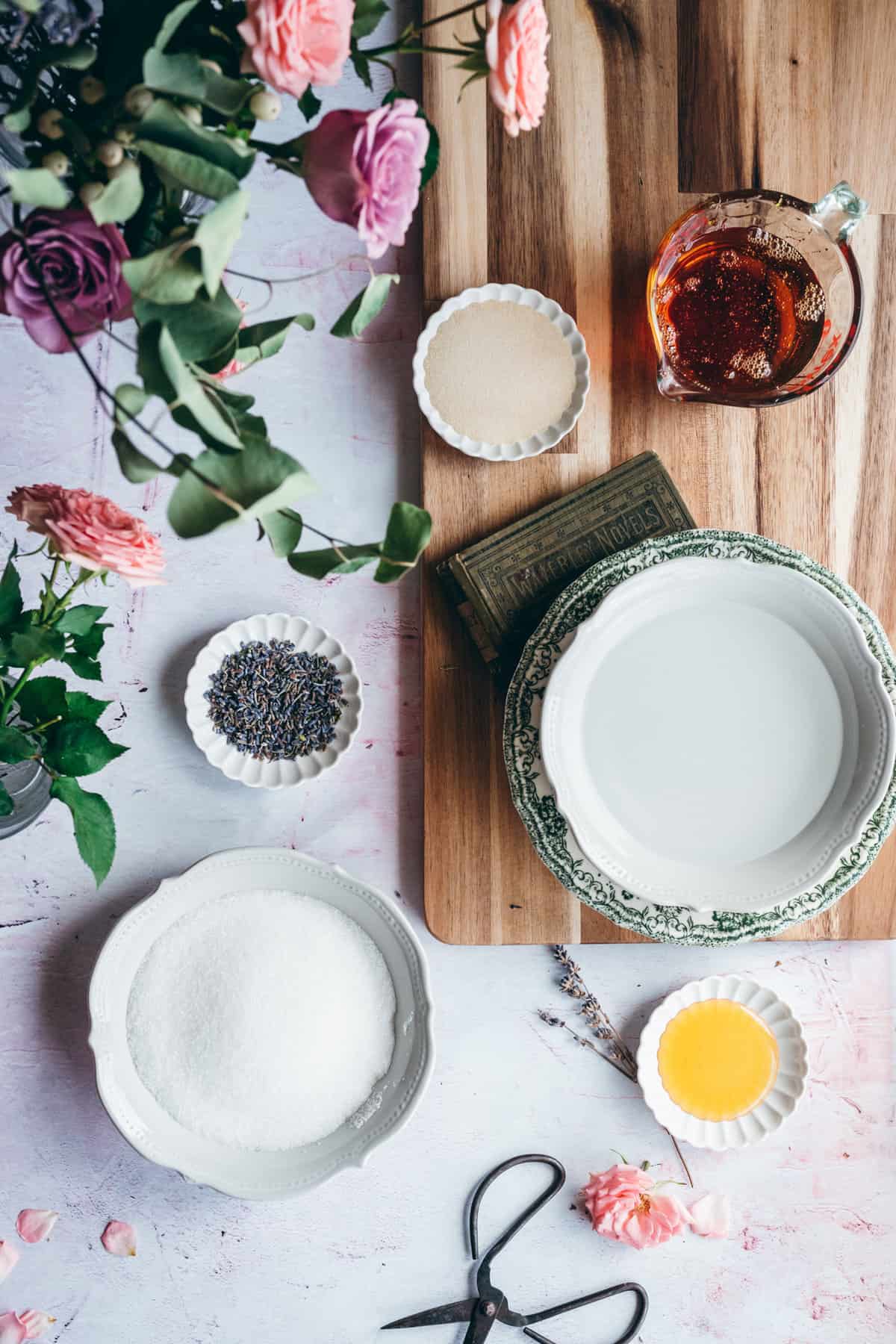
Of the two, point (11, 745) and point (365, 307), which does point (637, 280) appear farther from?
point (11, 745)

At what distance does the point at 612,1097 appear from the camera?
2.98 feet

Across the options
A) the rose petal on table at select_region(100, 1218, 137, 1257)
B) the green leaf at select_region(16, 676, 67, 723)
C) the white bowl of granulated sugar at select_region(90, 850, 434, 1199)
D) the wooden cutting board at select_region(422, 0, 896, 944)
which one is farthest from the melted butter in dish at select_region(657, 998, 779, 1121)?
the green leaf at select_region(16, 676, 67, 723)

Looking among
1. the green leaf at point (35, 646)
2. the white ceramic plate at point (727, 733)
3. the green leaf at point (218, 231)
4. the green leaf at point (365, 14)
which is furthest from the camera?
the white ceramic plate at point (727, 733)

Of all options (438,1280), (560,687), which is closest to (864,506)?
(560,687)

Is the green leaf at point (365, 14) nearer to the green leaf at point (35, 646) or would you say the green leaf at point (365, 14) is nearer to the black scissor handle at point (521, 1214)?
the green leaf at point (35, 646)

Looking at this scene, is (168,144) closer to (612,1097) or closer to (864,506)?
(864,506)

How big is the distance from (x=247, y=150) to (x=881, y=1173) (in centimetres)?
96

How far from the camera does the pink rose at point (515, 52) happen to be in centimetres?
46

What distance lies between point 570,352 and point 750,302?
0.49 feet

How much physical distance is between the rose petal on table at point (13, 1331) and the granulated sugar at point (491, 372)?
84 cm

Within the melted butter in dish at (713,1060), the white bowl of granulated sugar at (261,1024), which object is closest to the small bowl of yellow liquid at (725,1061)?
the melted butter in dish at (713,1060)

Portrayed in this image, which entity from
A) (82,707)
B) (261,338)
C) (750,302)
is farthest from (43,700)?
(750,302)

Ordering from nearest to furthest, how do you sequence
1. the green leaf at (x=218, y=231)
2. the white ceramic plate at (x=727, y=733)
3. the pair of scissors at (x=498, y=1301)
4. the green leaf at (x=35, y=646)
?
the green leaf at (x=218, y=231)
the green leaf at (x=35, y=646)
the white ceramic plate at (x=727, y=733)
the pair of scissors at (x=498, y=1301)

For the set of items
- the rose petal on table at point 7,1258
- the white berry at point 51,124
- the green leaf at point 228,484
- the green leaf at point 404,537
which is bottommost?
the rose petal on table at point 7,1258
